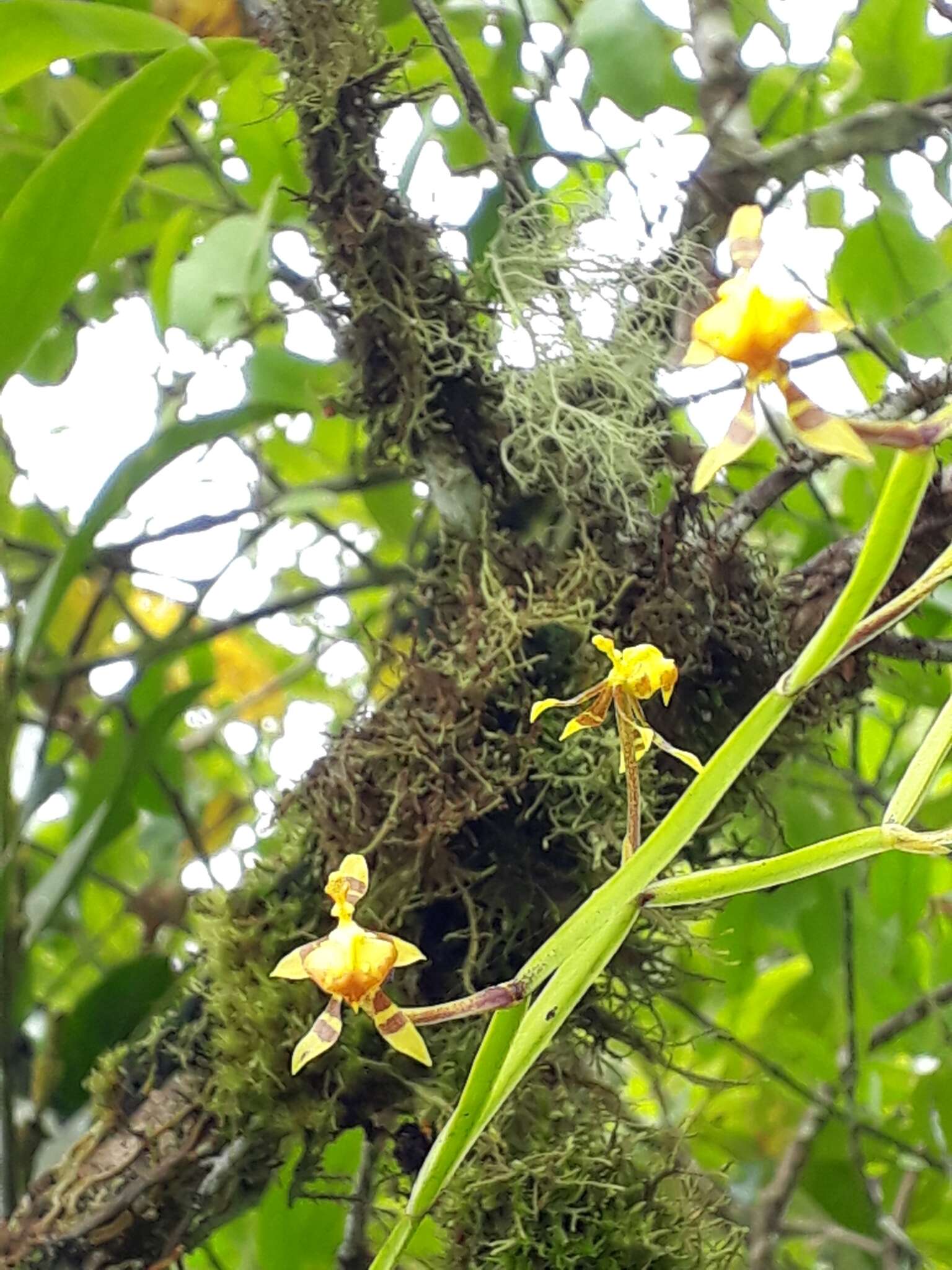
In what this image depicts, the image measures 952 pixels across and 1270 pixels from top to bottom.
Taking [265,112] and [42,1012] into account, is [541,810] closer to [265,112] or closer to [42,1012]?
[265,112]

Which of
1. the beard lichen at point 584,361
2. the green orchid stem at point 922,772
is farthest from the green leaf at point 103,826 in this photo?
the green orchid stem at point 922,772

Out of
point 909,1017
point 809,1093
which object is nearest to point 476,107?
point 809,1093

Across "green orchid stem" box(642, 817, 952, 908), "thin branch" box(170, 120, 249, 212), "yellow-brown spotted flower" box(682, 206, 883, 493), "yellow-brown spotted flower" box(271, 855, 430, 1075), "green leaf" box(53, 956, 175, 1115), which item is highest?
"thin branch" box(170, 120, 249, 212)

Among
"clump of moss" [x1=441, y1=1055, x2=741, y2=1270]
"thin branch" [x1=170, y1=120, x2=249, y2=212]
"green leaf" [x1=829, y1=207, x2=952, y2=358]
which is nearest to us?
"clump of moss" [x1=441, y1=1055, x2=741, y2=1270]

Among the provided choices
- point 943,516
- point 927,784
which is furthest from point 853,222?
point 927,784

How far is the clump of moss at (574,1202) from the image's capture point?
441 mm

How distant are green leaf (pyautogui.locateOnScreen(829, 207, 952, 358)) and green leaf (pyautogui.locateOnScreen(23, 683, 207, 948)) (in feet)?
1.63

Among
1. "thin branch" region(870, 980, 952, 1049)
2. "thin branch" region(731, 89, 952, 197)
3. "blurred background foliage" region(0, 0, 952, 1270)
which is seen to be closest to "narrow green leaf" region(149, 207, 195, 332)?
"blurred background foliage" region(0, 0, 952, 1270)

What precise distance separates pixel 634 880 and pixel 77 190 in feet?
1.49

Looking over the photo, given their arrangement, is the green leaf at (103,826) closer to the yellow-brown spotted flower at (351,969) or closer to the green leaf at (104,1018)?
the green leaf at (104,1018)

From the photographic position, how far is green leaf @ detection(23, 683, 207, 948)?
71cm

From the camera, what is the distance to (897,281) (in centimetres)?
67

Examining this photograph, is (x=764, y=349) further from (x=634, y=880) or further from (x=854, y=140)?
(x=854, y=140)

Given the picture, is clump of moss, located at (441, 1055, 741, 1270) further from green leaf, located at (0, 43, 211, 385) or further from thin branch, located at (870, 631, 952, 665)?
green leaf, located at (0, 43, 211, 385)
